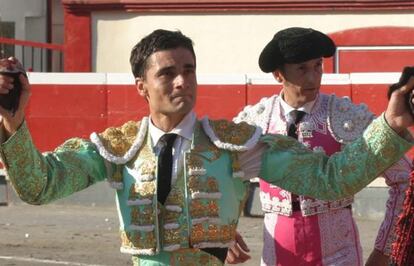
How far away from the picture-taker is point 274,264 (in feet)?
14.6

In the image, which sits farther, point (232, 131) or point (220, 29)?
point (220, 29)

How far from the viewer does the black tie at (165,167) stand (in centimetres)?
353

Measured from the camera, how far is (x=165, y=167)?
3549 millimetres

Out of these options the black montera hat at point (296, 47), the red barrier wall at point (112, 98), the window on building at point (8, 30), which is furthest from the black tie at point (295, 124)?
the window on building at point (8, 30)

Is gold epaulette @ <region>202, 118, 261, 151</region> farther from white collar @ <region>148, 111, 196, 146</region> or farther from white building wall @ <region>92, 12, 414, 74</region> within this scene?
white building wall @ <region>92, 12, 414, 74</region>

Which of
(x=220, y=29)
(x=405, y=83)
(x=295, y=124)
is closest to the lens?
(x=405, y=83)

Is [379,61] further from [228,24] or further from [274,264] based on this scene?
[274,264]

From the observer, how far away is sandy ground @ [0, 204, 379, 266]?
9203mm

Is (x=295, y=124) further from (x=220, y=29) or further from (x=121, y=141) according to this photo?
(x=220, y=29)

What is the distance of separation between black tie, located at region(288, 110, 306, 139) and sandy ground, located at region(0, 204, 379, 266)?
4383 millimetres

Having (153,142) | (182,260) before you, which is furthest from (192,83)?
(182,260)

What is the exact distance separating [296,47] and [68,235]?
6347mm

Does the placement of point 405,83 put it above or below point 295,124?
above

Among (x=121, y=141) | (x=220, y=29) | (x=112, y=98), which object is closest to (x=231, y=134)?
(x=121, y=141)
